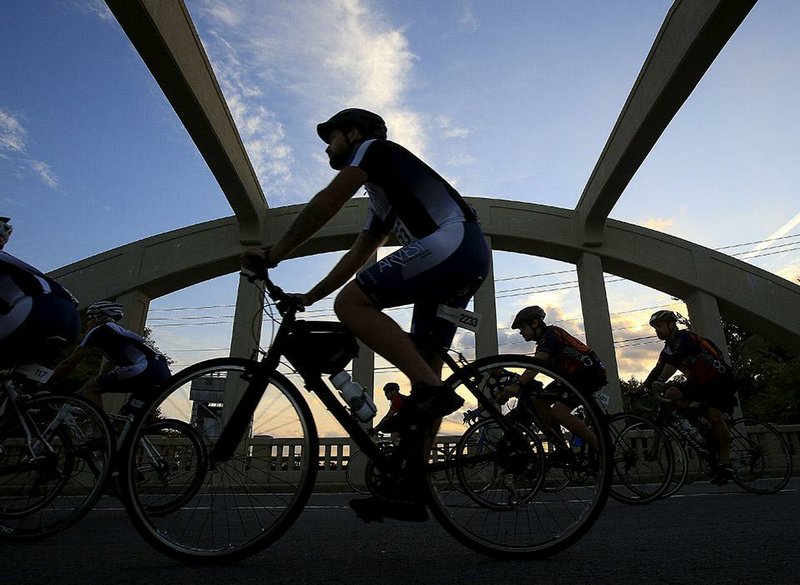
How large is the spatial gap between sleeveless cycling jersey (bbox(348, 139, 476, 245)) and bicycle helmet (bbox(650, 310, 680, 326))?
4952 mm

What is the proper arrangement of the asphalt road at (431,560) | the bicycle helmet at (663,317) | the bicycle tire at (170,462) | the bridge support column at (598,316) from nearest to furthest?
the asphalt road at (431,560) < the bicycle tire at (170,462) < the bicycle helmet at (663,317) < the bridge support column at (598,316)

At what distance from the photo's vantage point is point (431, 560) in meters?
1.88

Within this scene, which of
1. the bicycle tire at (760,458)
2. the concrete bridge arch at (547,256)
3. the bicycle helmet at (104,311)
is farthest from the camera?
the concrete bridge arch at (547,256)

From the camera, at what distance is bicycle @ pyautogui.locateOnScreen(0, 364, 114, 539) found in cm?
284

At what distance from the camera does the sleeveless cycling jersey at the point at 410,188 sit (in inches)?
81.7

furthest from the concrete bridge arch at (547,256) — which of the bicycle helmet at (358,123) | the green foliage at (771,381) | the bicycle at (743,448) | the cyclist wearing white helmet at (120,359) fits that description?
the bicycle helmet at (358,123)

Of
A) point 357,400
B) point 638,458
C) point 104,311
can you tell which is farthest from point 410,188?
point 638,458

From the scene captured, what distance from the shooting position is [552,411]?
2273 mm

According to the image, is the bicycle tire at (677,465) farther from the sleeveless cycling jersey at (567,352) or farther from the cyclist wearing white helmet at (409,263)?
the cyclist wearing white helmet at (409,263)

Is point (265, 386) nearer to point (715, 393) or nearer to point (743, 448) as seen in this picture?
point (715, 393)

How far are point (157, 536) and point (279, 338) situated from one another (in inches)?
33.8

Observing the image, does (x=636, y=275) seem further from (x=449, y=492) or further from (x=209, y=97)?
(x=449, y=492)

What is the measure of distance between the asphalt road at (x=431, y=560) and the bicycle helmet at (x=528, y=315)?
245cm

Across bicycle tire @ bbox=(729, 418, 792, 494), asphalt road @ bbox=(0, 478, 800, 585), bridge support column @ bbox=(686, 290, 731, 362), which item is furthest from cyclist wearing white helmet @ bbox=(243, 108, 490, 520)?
bridge support column @ bbox=(686, 290, 731, 362)
